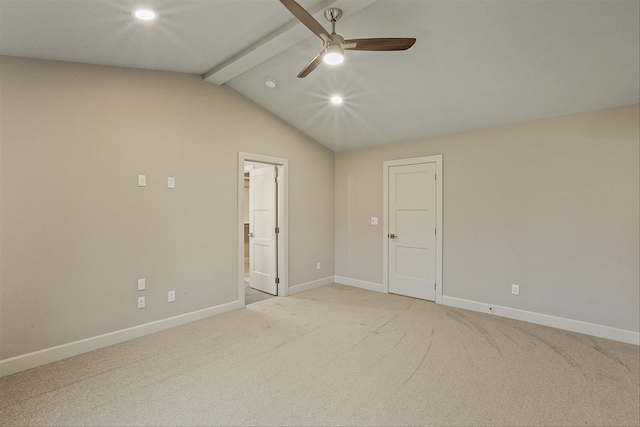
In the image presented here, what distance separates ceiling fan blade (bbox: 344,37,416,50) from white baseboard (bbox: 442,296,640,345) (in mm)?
3398

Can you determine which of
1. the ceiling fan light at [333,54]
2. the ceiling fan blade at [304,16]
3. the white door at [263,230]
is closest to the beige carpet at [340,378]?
the white door at [263,230]

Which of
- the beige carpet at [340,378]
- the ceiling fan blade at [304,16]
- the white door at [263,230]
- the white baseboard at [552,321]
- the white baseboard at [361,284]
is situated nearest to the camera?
the ceiling fan blade at [304,16]

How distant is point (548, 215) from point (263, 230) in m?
3.90

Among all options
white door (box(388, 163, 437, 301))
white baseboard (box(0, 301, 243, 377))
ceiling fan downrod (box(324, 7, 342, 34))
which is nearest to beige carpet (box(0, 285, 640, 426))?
white baseboard (box(0, 301, 243, 377))

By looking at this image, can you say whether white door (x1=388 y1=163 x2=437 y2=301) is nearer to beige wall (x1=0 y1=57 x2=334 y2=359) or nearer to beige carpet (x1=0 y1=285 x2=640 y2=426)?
beige carpet (x1=0 y1=285 x2=640 y2=426)

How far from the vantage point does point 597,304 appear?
3.19 metres

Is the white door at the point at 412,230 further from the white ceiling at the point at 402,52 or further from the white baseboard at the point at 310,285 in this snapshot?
the white baseboard at the point at 310,285

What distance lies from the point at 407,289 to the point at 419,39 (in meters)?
3.48

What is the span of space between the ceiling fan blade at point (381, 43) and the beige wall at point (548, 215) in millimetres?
2448

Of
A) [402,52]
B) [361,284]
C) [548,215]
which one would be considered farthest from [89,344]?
[548,215]

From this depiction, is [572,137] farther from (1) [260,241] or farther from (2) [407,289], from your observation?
(1) [260,241]

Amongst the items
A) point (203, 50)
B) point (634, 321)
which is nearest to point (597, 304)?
point (634, 321)

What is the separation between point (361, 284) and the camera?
5.20 m

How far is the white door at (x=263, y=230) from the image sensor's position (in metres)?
4.71
